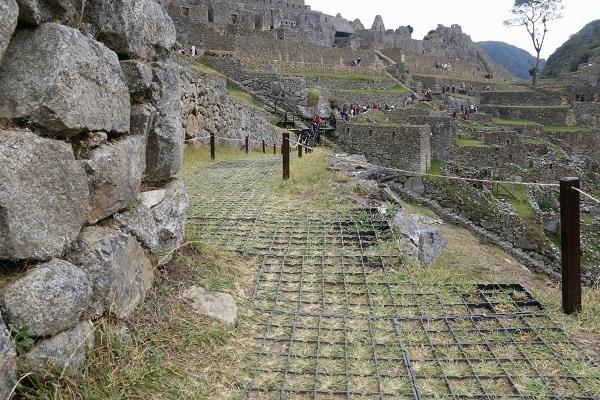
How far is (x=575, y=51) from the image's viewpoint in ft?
215

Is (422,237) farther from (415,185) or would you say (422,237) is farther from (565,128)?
(565,128)

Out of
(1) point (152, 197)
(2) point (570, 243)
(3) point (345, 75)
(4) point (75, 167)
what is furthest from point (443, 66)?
(4) point (75, 167)

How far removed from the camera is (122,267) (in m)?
3.12

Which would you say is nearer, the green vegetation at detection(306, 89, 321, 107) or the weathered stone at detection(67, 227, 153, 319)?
the weathered stone at detection(67, 227, 153, 319)

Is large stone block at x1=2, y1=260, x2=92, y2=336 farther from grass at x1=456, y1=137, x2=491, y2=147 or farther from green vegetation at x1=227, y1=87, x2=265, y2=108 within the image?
green vegetation at x1=227, y1=87, x2=265, y2=108

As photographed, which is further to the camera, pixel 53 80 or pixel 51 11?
pixel 51 11

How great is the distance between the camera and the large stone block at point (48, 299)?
2.29 meters

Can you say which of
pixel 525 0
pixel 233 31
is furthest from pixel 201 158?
pixel 525 0

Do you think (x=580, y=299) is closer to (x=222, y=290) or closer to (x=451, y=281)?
(x=451, y=281)

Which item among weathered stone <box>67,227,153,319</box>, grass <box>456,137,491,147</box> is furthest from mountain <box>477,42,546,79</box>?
weathered stone <box>67,227,153,319</box>

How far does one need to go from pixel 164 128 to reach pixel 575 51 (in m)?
72.9

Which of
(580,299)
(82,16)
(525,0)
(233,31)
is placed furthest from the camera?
(525,0)

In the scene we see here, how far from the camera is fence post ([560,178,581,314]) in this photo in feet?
13.1

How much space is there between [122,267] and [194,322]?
2.14 feet
